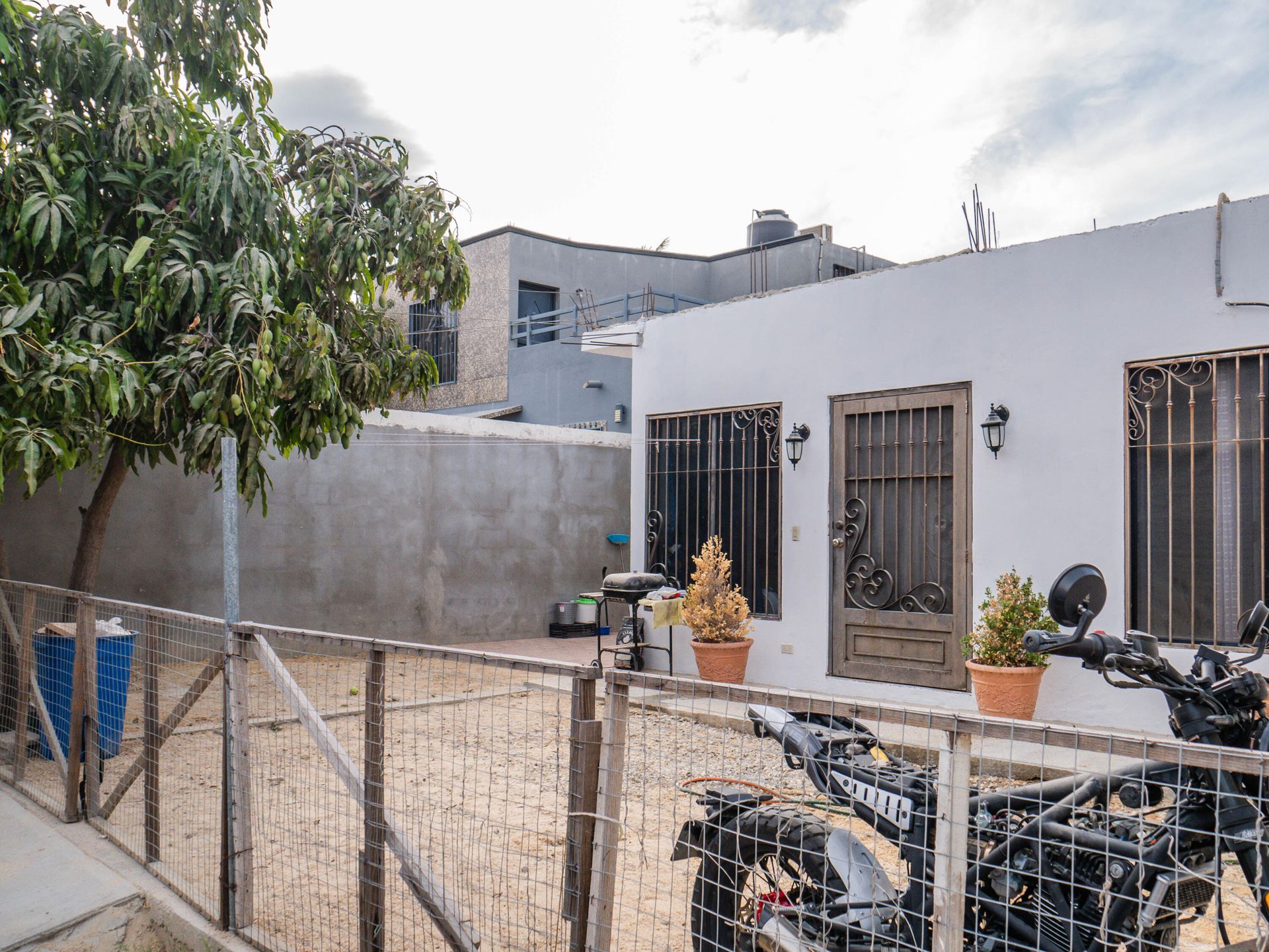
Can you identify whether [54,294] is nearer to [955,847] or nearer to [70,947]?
[70,947]

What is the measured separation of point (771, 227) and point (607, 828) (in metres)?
17.3

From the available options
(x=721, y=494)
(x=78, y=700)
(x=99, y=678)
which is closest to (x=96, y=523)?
(x=99, y=678)

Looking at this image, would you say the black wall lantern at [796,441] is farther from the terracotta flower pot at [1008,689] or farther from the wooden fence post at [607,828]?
the wooden fence post at [607,828]

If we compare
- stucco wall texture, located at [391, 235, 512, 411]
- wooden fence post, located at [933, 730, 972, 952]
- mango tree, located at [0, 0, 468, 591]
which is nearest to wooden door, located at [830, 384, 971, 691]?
mango tree, located at [0, 0, 468, 591]

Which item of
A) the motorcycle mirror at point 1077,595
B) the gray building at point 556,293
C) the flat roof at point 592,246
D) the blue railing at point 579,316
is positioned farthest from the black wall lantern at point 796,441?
the flat roof at point 592,246

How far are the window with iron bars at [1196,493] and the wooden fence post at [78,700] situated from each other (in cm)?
582

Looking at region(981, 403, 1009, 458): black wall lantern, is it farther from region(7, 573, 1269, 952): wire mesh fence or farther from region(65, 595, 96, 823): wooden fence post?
region(65, 595, 96, 823): wooden fence post

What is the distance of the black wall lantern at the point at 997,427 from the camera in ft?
21.3

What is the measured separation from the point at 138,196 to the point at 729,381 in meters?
4.68

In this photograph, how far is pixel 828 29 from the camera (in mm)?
8625

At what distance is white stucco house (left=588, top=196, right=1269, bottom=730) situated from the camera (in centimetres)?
568

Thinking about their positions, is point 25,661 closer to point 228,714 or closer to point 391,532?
point 228,714

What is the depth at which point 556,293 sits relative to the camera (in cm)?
1873

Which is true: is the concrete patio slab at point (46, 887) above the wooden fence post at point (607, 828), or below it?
below
